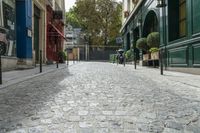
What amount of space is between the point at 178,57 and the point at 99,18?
4512 cm

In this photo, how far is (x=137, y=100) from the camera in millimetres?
6824

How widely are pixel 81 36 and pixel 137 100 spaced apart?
5659cm

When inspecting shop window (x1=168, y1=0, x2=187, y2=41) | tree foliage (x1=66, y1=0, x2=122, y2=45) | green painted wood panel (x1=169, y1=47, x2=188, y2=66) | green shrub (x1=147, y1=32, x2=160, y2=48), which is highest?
tree foliage (x1=66, y1=0, x2=122, y2=45)

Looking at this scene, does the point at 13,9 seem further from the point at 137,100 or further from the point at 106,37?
the point at 106,37

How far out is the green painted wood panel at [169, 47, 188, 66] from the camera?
14938 mm

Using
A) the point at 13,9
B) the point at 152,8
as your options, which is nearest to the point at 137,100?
the point at 13,9

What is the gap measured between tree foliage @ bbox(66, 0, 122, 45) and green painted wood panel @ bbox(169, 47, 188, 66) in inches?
1700

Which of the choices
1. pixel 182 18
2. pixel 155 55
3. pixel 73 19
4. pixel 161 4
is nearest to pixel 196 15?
pixel 182 18

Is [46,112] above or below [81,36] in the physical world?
below

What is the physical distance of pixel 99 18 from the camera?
198 ft

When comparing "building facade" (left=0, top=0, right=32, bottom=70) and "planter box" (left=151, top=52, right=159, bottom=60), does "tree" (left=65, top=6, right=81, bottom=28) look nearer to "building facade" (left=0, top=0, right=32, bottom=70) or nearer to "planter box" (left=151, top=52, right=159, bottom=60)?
"building facade" (left=0, top=0, right=32, bottom=70)

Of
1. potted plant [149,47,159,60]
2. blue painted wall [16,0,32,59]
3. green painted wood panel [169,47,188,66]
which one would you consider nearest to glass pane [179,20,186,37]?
green painted wood panel [169,47,188,66]

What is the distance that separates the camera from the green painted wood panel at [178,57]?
14.9 m

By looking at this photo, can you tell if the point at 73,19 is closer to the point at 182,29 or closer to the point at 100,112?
the point at 182,29
